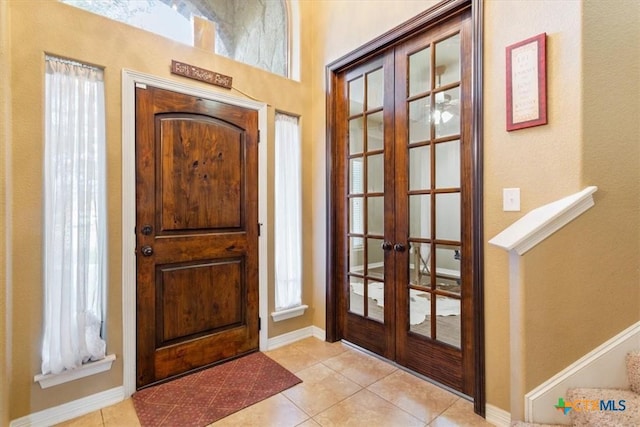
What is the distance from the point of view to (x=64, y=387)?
1797 mm

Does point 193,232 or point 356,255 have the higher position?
point 193,232

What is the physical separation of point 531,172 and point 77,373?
2.82 meters

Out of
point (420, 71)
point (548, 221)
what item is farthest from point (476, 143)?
point (420, 71)

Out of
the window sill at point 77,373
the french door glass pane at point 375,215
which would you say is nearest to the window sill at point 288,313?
the french door glass pane at point 375,215

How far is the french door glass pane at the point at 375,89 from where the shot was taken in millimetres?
2490

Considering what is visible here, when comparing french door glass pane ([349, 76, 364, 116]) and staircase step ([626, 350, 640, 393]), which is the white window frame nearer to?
french door glass pane ([349, 76, 364, 116])

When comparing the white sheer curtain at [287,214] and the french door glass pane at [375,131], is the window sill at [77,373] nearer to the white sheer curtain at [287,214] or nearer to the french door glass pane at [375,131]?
the white sheer curtain at [287,214]

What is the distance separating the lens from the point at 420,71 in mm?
2209

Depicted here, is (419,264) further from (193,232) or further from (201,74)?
(201,74)

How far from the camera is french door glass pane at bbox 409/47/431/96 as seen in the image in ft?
7.09

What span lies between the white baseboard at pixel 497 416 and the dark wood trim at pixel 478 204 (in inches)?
1.2

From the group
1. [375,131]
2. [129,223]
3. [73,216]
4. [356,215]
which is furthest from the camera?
[356,215]

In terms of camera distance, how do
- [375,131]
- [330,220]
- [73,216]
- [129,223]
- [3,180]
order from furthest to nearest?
[330,220], [375,131], [129,223], [73,216], [3,180]

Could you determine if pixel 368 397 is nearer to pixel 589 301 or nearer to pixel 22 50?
pixel 589 301
